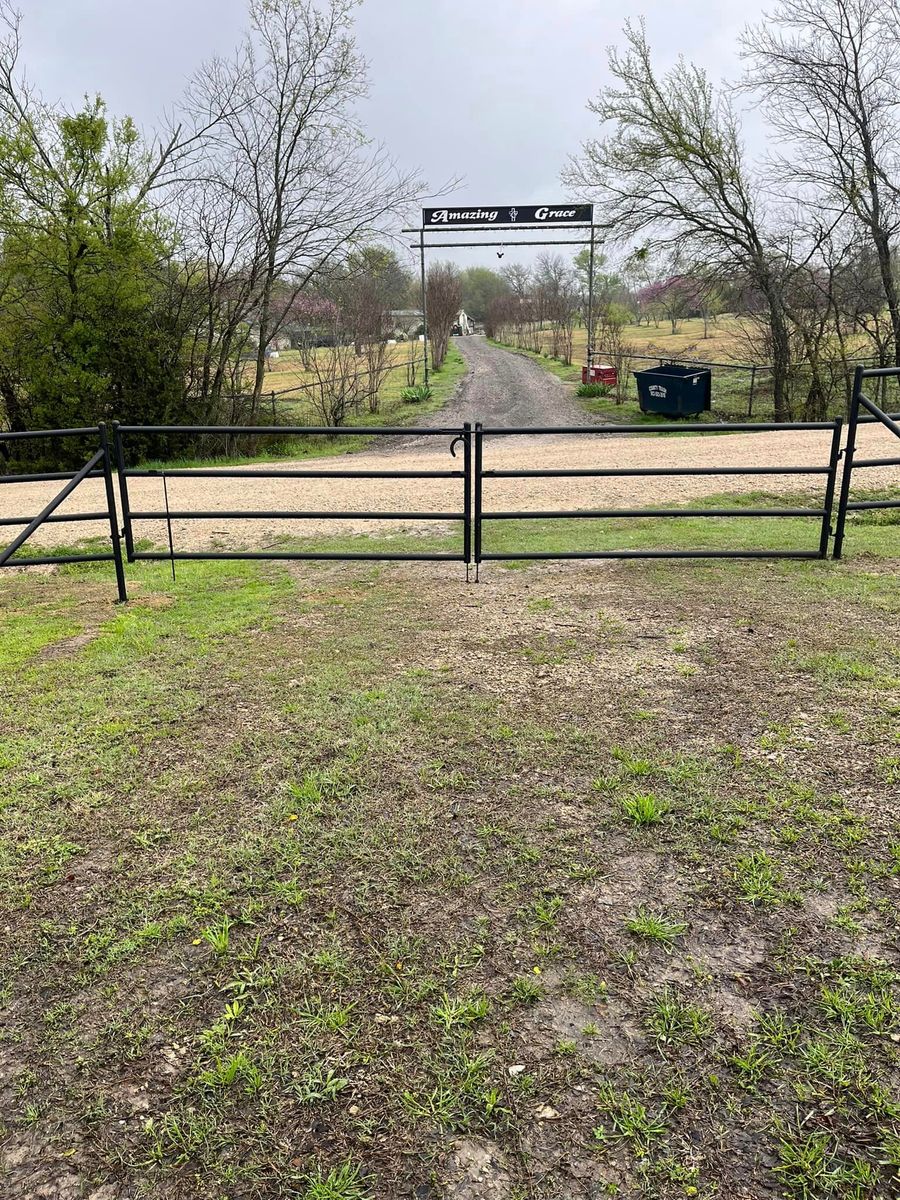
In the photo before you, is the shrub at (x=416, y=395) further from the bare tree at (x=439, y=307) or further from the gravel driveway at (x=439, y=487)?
the bare tree at (x=439, y=307)

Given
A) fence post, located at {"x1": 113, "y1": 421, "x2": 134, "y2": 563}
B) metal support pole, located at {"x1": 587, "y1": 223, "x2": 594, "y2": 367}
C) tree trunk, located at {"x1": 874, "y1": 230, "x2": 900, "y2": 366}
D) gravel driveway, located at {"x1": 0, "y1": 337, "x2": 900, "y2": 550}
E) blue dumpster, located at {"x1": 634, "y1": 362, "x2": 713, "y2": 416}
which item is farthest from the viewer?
metal support pole, located at {"x1": 587, "y1": 223, "x2": 594, "y2": 367}

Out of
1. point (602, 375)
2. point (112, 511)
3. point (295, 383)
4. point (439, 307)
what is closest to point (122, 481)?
point (112, 511)

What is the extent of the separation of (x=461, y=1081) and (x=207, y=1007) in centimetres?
76

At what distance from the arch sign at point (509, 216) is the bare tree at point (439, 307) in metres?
9.27

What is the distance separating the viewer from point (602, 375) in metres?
26.4

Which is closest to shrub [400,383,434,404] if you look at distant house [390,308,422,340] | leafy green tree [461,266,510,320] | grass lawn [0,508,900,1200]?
distant house [390,308,422,340]

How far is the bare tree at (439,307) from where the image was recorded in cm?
3438

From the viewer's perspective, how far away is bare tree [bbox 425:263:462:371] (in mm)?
34375

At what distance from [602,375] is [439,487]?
15980 millimetres

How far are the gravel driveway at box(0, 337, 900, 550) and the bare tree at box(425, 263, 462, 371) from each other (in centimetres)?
1596

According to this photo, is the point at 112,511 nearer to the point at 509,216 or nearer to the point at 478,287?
the point at 509,216

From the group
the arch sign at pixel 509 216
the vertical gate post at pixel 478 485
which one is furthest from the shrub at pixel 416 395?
the vertical gate post at pixel 478 485

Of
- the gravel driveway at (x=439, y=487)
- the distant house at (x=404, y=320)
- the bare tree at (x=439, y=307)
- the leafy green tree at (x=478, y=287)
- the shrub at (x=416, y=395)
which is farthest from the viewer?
the leafy green tree at (x=478, y=287)

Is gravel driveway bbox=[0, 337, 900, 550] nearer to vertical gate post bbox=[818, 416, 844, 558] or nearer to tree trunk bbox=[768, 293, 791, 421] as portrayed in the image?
tree trunk bbox=[768, 293, 791, 421]
